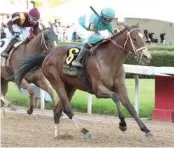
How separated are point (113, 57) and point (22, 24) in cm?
358

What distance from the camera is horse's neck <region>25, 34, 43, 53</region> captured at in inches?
424

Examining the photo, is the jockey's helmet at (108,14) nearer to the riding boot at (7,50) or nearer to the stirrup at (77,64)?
the stirrup at (77,64)

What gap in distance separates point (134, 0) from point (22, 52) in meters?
11.2

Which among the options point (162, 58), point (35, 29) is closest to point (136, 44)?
point (35, 29)

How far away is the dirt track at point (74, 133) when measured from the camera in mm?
7750

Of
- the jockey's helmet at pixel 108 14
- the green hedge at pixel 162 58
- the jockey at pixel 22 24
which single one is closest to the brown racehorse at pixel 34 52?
the jockey at pixel 22 24

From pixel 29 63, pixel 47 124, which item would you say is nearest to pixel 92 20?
pixel 29 63

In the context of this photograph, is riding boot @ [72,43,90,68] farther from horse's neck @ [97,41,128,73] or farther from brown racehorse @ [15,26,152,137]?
horse's neck @ [97,41,128,73]

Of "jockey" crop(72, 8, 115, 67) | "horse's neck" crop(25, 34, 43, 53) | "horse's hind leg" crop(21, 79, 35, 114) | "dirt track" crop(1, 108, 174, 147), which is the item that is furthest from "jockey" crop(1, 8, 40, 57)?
"jockey" crop(72, 8, 115, 67)

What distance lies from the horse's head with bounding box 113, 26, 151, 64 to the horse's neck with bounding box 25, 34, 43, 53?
2.99 m

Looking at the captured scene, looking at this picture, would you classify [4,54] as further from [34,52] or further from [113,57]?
[113,57]

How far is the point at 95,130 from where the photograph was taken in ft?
30.6

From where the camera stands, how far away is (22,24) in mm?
11195

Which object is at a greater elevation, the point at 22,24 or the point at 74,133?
the point at 22,24
